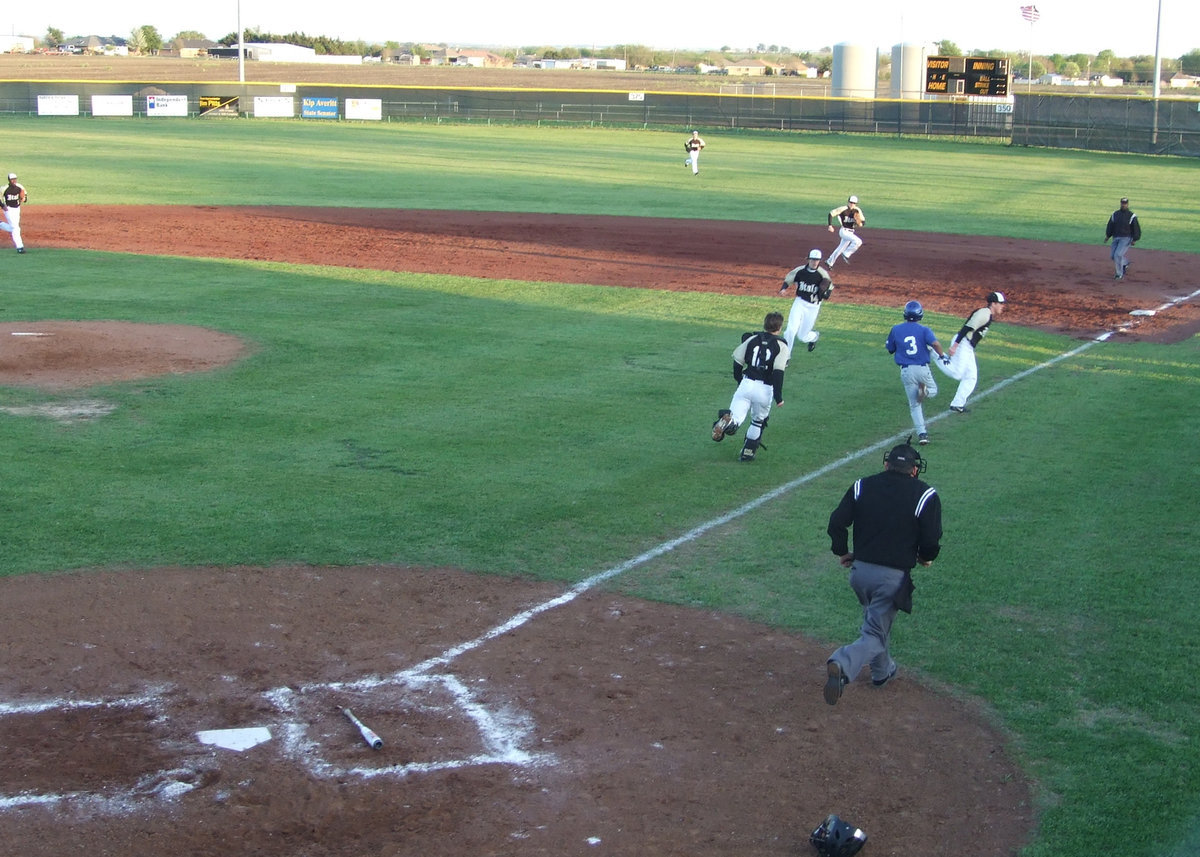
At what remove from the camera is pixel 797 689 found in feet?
25.6

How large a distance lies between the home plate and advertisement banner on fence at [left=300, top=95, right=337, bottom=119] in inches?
2692

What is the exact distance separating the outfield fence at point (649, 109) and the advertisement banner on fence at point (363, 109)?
6 cm

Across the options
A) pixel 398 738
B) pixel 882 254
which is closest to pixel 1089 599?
pixel 398 738

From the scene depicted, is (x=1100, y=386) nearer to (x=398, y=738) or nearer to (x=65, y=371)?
(x=398, y=738)

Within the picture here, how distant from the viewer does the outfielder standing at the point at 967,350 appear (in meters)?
15.0

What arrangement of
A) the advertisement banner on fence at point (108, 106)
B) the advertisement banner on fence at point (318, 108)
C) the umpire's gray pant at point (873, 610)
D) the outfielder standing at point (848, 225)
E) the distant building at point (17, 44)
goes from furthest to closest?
the distant building at point (17, 44), the advertisement banner on fence at point (318, 108), the advertisement banner on fence at point (108, 106), the outfielder standing at point (848, 225), the umpire's gray pant at point (873, 610)

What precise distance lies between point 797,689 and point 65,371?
1204cm

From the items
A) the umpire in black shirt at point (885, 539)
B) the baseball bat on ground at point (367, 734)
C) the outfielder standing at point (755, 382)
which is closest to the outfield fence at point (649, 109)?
the outfielder standing at point (755, 382)

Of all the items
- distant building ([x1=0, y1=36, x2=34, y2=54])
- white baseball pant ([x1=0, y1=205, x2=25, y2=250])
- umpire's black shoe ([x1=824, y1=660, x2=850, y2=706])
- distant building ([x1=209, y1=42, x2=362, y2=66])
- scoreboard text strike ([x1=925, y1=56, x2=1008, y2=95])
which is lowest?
umpire's black shoe ([x1=824, y1=660, x2=850, y2=706])

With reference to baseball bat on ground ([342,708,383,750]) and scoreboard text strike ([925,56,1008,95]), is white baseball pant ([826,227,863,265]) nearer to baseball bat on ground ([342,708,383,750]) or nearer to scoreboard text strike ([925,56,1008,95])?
baseball bat on ground ([342,708,383,750])

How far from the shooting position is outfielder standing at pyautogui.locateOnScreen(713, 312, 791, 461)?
12.7 m

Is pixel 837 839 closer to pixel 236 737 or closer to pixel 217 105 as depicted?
pixel 236 737

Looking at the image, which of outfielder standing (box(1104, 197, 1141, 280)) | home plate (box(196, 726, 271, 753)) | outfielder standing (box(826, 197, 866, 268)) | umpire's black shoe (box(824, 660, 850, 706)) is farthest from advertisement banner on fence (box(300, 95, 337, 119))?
umpire's black shoe (box(824, 660, 850, 706))

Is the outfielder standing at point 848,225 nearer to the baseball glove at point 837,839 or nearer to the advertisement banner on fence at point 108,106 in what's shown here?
the baseball glove at point 837,839
